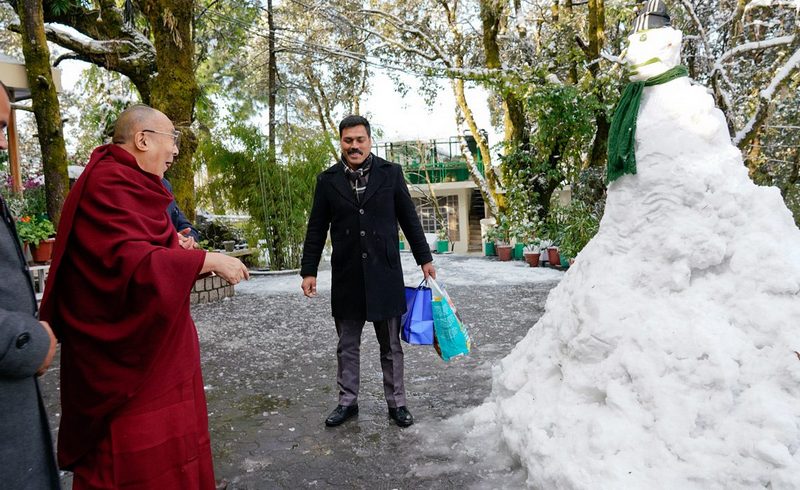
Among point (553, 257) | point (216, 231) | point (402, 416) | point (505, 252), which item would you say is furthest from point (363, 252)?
point (216, 231)

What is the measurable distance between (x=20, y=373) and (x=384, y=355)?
2259 millimetres

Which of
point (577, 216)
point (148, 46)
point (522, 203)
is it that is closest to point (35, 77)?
point (148, 46)

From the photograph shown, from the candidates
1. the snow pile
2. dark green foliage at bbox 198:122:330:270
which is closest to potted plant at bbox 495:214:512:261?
dark green foliage at bbox 198:122:330:270

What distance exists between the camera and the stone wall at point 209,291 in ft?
28.2

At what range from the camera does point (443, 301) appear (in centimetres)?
338

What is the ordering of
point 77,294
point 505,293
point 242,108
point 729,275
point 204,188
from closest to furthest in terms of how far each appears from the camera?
point 77,294, point 729,275, point 505,293, point 204,188, point 242,108

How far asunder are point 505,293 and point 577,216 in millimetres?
2918

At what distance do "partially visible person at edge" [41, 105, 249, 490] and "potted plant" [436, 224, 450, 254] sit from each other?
20267 millimetres

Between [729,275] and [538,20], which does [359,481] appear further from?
[538,20]

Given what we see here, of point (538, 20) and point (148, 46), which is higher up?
point (538, 20)

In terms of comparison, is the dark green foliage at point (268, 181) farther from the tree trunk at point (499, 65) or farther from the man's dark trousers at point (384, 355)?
the man's dark trousers at point (384, 355)

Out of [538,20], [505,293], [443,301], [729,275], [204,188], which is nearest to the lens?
[729,275]

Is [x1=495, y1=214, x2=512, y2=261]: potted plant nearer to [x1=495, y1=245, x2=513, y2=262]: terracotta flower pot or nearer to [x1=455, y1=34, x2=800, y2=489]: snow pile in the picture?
[x1=495, y1=245, x2=513, y2=262]: terracotta flower pot

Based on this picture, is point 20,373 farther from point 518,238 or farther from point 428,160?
point 428,160
